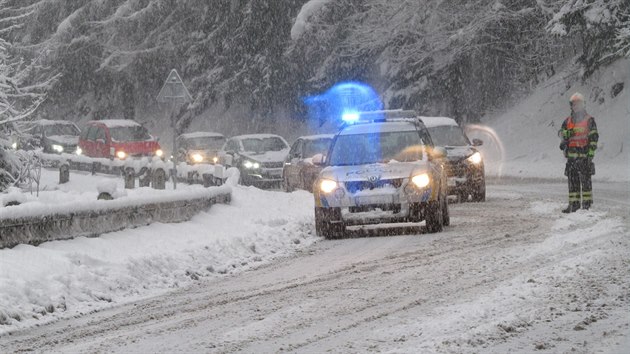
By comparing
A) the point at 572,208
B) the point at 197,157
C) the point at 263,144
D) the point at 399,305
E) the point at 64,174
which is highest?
the point at 263,144

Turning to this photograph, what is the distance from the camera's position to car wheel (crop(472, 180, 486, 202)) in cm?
1930

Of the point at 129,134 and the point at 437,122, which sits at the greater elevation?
the point at 129,134

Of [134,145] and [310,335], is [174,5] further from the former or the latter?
[310,335]

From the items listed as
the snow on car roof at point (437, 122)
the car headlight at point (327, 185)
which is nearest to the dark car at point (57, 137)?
the snow on car roof at point (437, 122)

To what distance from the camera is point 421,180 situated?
13742 mm

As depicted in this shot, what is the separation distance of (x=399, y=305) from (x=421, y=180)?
5.84 metres

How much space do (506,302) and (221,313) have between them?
2243 millimetres

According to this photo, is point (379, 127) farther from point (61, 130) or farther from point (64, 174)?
point (61, 130)

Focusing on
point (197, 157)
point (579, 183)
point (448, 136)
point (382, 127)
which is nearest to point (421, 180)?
point (382, 127)

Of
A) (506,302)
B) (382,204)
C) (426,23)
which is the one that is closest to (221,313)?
(506,302)

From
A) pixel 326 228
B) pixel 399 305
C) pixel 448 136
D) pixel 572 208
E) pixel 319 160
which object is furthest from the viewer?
pixel 448 136

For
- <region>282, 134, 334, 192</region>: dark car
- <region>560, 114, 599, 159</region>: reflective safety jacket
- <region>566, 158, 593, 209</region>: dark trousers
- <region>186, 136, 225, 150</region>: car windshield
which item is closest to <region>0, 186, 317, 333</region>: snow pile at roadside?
<region>566, 158, 593, 209</region>: dark trousers

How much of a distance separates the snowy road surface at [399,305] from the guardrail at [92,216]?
1.77 meters

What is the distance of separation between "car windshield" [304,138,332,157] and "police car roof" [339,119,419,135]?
26.1 ft
